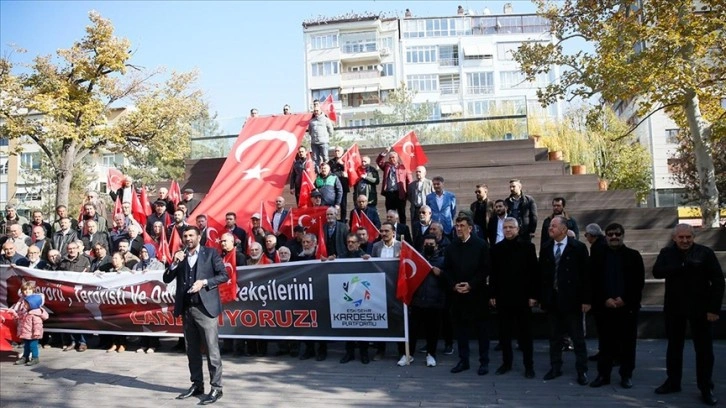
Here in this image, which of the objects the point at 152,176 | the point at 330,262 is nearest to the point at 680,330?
the point at 330,262

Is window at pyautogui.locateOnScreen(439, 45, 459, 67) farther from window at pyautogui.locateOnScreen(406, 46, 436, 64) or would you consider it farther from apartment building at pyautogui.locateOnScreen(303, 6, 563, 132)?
window at pyautogui.locateOnScreen(406, 46, 436, 64)

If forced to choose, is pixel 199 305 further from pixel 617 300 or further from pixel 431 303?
pixel 617 300

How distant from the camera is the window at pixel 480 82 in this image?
2771 inches

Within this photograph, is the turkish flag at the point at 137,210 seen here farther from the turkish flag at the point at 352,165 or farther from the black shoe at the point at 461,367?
the black shoe at the point at 461,367

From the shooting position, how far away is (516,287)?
8008 millimetres

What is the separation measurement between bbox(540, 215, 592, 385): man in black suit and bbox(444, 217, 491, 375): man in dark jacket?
0.77 metres

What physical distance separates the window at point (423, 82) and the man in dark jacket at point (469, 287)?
6353 centimetres

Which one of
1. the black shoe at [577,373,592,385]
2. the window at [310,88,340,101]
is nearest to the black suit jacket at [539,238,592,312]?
the black shoe at [577,373,592,385]

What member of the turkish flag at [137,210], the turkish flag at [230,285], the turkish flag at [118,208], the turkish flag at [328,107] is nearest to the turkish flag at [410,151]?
the turkish flag at [328,107]

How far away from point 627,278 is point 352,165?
26.9 feet

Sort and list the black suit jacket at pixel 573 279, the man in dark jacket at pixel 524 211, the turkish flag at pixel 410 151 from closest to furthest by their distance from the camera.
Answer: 1. the black suit jacket at pixel 573 279
2. the man in dark jacket at pixel 524 211
3. the turkish flag at pixel 410 151

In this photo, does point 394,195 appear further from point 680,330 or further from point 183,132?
point 183,132

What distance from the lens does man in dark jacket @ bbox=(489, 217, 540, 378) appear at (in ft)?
26.1

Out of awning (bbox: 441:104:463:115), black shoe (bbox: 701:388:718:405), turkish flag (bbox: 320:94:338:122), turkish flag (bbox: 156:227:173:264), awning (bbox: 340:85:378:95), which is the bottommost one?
black shoe (bbox: 701:388:718:405)
